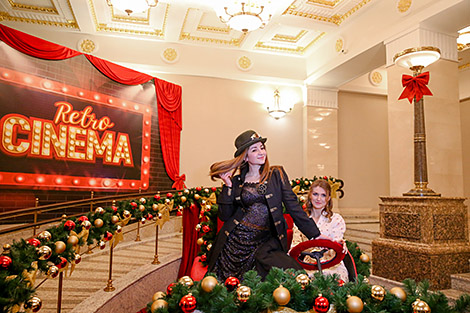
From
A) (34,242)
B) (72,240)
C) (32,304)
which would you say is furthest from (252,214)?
(32,304)

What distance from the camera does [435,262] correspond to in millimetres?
4227

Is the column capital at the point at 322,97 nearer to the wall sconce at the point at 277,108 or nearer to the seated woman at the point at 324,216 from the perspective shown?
the wall sconce at the point at 277,108

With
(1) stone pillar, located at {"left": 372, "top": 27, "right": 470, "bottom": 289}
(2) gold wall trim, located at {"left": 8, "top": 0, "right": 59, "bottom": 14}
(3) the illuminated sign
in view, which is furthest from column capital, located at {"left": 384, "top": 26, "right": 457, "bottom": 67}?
(2) gold wall trim, located at {"left": 8, "top": 0, "right": 59, "bottom": 14}

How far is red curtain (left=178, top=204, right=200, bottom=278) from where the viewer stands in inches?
192

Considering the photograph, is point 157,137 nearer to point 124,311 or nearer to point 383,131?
point 124,311

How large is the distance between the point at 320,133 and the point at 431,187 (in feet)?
14.3

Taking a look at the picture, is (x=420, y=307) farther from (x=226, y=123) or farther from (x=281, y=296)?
(x=226, y=123)

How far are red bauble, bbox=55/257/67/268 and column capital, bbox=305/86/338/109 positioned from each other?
9.05m

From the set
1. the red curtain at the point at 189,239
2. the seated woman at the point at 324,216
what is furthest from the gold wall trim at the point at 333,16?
the seated woman at the point at 324,216

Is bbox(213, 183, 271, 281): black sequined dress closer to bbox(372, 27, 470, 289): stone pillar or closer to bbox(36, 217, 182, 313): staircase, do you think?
bbox(36, 217, 182, 313): staircase

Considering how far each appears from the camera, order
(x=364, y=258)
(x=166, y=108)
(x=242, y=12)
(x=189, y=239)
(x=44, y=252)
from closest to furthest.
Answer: (x=44, y=252)
(x=364, y=258)
(x=189, y=239)
(x=242, y=12)
(x=166, y=108)

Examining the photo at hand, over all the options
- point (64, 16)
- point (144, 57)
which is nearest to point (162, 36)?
point (144, 57)

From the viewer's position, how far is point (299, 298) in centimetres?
142

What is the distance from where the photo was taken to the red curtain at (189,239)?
4.87 m
